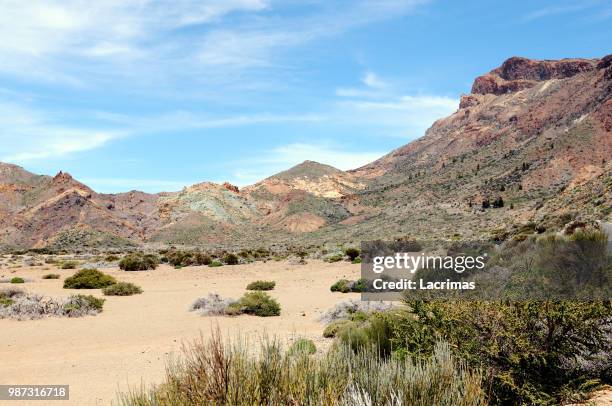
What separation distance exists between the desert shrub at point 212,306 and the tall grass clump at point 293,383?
12.5m

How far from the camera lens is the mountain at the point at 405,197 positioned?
2393 inches

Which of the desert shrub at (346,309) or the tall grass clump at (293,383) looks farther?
the desert shrub at (346,309)

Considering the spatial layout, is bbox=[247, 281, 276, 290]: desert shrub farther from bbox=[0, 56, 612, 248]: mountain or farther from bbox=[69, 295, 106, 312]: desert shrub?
bbox=[0, 56, 612, 248]: mountain

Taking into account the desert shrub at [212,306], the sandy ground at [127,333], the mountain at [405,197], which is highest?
the mountain at [405,197]

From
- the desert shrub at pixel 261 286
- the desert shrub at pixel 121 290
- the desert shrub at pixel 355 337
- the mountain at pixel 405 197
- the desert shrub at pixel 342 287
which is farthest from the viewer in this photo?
the mountain at pixel 405 197

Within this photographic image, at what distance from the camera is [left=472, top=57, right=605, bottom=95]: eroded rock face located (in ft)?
578

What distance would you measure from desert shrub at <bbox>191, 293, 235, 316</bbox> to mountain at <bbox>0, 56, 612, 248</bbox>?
74.8 feet

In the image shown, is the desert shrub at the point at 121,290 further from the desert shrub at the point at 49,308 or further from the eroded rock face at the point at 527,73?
the eroded rock face at the point at 527,73

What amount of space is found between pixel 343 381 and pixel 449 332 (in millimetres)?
2784

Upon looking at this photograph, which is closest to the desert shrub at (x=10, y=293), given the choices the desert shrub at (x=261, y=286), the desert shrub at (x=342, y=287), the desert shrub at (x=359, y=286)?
the desert shrub at (x=261, y=286)

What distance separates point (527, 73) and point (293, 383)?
213621 millimetres

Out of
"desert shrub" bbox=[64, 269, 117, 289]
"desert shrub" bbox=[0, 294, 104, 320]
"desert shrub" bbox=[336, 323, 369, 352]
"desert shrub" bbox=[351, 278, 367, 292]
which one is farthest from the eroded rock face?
"desert shrub" bbox=[336, 323, 369, 352]

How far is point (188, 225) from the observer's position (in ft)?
337

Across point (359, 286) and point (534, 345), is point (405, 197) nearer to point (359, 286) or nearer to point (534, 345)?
point (359, 286)
